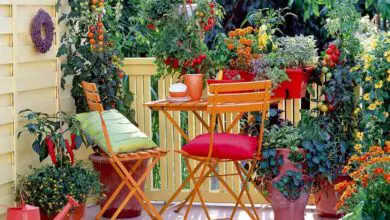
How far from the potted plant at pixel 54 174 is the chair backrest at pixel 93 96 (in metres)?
0.18

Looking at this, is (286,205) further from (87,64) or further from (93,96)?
(87,64)

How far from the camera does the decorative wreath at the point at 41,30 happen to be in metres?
5.51

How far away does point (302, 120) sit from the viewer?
591 centimetres

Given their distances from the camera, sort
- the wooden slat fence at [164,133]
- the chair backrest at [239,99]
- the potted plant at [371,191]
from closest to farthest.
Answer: the potted plant at [371,191] → the chair backrest at [239,99] → the wooden slat fence at [164,133]

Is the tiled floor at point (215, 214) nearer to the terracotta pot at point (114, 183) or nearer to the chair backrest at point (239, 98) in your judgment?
the terracotta pot at point (114, 183)

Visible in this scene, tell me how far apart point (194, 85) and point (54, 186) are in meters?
1.10

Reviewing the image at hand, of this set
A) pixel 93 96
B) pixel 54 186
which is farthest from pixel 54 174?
pixel 93 96

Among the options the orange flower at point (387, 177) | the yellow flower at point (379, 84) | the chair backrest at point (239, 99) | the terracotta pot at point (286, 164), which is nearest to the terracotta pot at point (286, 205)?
the terracotta pot at point (286, 164)

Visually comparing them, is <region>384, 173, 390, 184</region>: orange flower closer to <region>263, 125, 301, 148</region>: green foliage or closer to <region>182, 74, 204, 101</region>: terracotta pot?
<region>263, 125, 301, 148</region>: green foliage

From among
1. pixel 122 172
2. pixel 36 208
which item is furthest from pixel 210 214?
pixel 36 208

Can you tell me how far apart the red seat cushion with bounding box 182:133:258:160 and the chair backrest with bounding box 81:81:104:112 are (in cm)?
57

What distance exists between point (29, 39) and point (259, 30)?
1.45 m

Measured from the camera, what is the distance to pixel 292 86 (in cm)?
578

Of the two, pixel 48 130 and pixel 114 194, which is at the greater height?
pixel 48 130
